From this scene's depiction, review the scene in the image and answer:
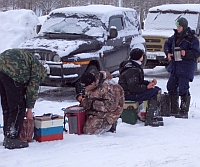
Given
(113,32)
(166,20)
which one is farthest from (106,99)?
(166,20)

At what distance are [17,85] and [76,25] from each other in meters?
5.60

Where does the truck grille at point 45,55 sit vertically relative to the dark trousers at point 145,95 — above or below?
above

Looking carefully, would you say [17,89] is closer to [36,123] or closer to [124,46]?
[36,123]

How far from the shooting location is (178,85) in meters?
8.66

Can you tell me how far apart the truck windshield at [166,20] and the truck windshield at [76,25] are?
453cm

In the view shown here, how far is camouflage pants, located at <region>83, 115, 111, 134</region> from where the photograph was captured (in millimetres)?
6641

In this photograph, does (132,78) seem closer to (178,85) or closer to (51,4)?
(178,85)

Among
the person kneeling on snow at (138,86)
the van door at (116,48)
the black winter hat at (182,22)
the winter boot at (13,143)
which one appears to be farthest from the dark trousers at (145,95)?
the van door at (116,48)

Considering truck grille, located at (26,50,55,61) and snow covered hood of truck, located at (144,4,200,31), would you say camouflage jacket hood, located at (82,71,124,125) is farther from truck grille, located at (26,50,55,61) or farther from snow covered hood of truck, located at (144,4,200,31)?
snow covered hood of truck, located at (144,4,200,31)

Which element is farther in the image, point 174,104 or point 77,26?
point 77,26

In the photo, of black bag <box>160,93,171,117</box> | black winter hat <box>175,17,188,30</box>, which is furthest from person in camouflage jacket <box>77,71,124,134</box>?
black winter hat <box>175,17,188,30</box>

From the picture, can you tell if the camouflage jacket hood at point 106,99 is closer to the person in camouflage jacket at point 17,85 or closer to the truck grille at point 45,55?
the person in camouflage jacket at point 17,85

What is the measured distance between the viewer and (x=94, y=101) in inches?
265

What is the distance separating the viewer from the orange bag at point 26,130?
6082mm
